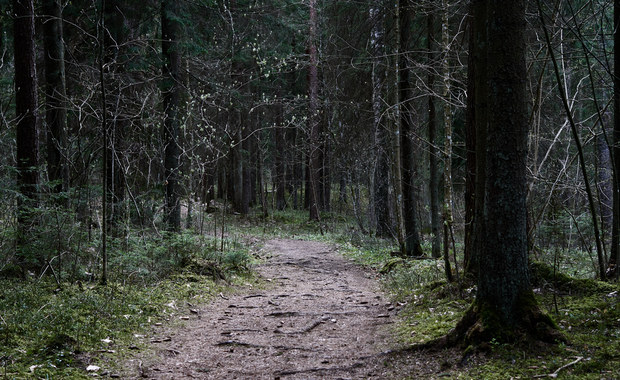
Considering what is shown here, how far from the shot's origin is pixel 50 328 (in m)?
4.80

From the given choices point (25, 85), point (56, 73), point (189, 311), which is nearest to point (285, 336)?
point (189, 311)

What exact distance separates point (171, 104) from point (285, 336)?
8962 mm

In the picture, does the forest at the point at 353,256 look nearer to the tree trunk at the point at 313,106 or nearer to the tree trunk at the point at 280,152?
the tree trunk at the point at 313,106

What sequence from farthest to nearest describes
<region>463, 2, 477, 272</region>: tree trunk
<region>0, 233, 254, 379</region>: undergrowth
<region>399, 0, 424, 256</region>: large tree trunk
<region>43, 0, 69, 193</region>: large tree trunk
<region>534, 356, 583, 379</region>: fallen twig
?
<region>399, 0, 424, 256</region>: large tree trunk → <region>43, 0, 69, 193</region>: large tree trunk → <region>463, 2, 477, 272</region>: tree trunk → <region>0, 233, 254, 379</region>: undergrowth → <region>534, 356, 583, 379</region>: fallen twig

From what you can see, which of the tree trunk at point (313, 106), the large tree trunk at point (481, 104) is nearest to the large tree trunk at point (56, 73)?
the large tree trunk at point (481, 104)

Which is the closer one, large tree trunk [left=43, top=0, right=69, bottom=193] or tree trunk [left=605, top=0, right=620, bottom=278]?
tree trunk [left=605, top=0, right=620, bottom=278]

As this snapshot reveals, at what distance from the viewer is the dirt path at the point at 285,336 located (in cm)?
455

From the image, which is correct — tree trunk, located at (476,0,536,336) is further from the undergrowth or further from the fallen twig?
the undergrowth

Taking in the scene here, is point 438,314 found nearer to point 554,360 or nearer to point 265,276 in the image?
point 554,360

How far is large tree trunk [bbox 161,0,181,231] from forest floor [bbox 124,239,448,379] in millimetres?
4388

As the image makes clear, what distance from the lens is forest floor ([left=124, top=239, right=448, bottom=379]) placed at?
447cm

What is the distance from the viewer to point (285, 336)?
5.78m

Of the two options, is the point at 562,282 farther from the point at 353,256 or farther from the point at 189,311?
the point at 353,256

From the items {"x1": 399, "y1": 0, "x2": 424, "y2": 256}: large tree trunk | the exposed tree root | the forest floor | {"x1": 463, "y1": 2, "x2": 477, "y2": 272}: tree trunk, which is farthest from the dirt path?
{"x1": 399, "y1": 0, "x2": 424, "y2": 256}: large tree trunk
